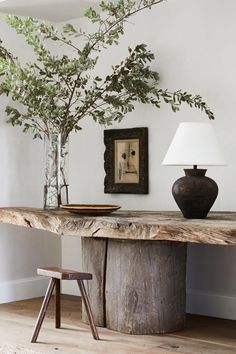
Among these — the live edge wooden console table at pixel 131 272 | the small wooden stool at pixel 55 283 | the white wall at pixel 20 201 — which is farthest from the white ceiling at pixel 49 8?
the small wooden stool at pixel 55 283

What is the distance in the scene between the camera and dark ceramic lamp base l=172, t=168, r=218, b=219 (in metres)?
4.23

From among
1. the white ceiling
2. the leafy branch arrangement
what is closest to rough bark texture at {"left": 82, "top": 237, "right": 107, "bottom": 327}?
the leafy branch arrangement

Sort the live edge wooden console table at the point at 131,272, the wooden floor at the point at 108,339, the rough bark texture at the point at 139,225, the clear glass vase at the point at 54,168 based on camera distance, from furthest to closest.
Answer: the clear glass vase at the point at 54,168 → the live edge wooden console table at the point at 131,272 → the wooden floor at the point at 108,339 → the rough bark texture at the point at 139,225

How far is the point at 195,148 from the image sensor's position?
4188 millimetres

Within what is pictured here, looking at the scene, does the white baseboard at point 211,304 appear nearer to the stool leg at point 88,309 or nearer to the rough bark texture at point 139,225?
the rough bark texture at point 139,225

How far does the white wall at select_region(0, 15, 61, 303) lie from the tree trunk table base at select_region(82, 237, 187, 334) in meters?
1.35

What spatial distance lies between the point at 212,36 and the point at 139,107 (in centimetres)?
82

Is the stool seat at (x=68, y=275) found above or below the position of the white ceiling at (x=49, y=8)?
below

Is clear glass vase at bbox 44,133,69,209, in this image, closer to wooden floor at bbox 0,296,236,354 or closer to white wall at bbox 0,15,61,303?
white wall at bbox 0,15,61,303

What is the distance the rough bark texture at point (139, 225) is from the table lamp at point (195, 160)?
0.33ft

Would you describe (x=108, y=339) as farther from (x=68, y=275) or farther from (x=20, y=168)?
(x=20, y=168)

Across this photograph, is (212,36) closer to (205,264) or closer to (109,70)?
(109,70)

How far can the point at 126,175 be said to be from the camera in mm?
5496

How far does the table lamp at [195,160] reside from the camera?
417cm
